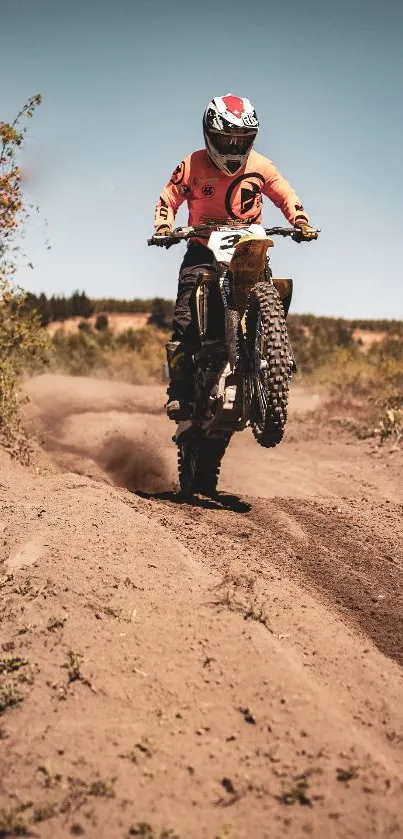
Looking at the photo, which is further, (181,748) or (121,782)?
(181,748)

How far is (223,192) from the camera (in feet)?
22.3

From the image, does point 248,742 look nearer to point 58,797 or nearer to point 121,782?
point 121,782

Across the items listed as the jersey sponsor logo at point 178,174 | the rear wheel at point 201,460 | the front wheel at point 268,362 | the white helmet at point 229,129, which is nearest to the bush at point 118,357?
the rear wheel at point 201,460

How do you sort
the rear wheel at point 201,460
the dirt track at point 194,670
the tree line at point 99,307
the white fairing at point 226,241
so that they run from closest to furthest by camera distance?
the dirt track at point 194,670 → the white fairing at point 226,241 → the rear wheel at point 201,460 → the tree line at point 99,307

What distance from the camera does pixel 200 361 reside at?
21.5 ft

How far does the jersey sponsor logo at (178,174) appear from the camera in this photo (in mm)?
6906

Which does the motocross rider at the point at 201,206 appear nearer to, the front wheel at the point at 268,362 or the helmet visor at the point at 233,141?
the helmet visor at the point at 233,141

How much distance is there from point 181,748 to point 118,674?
508 mm

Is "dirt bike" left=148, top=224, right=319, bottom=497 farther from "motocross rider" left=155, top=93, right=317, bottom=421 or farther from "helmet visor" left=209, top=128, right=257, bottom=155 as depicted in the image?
"helmet visor" left=209, top=128, right=257, bottom=155

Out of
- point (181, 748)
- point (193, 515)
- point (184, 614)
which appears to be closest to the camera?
point (181, 748)

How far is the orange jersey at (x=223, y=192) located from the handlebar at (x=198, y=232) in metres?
0.22

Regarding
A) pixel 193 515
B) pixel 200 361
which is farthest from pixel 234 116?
pixel 193 515

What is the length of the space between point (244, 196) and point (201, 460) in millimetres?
2634

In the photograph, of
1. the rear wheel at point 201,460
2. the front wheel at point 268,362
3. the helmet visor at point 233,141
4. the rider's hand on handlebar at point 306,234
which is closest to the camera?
the front wheel at point 268,362
